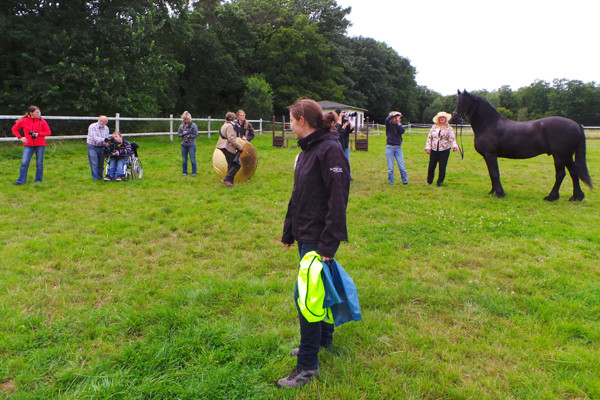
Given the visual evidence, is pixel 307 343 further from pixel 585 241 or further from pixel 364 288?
pixel 585 241

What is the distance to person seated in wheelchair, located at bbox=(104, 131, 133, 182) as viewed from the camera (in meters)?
10.2

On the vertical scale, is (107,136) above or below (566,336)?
Result: above

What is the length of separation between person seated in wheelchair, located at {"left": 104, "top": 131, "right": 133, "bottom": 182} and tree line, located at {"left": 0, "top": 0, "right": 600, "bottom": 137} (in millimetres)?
4279

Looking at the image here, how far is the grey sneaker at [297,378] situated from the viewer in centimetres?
279

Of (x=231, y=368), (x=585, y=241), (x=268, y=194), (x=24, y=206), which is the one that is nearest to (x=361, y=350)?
(x=231, y=368)

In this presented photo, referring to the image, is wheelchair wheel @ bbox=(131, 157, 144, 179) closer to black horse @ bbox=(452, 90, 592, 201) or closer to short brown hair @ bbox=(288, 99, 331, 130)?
black horse @ bbox=(452, 90, 592, 201)

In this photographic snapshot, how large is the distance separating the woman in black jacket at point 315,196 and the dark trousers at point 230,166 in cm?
722

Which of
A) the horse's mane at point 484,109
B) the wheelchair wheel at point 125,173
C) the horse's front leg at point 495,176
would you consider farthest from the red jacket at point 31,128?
the horse's front leg at point 495,176

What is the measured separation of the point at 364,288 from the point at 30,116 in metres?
9.15

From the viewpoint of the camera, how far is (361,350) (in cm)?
324

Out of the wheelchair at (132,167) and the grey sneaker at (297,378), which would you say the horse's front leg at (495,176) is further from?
Result: the wheelchair at (132,167)

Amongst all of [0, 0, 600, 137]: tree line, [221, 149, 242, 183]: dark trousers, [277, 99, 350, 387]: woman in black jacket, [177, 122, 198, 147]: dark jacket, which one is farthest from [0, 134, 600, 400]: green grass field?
[0, 0, 600, 137]: tree line

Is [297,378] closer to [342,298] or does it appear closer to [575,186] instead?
[342,298]

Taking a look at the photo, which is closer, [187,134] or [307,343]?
[307,343]
